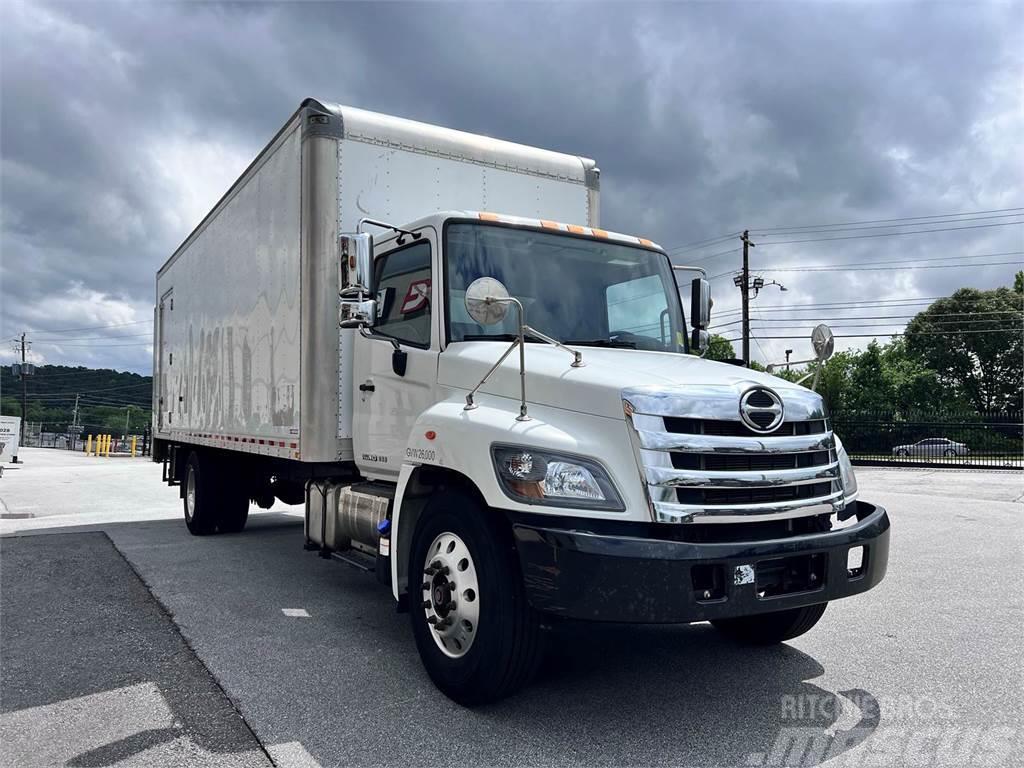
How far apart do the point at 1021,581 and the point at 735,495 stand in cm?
498

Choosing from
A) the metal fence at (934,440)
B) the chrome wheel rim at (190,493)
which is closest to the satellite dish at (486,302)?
the chrome wheel rim at (190,493)

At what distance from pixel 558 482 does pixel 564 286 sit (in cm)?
178

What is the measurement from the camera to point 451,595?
4051 mm

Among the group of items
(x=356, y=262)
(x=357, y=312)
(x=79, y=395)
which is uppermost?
(x=79, y=395)

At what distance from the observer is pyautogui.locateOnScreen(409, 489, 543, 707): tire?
3.73 m

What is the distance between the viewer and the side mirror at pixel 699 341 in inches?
228

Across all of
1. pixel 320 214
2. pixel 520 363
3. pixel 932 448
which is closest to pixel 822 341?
pixel 520 363

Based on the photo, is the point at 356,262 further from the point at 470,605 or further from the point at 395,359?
the point at 470,605

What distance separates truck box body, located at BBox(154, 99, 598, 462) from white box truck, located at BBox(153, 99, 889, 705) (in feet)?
0.07

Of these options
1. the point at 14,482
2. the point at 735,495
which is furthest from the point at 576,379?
the point at 14,482

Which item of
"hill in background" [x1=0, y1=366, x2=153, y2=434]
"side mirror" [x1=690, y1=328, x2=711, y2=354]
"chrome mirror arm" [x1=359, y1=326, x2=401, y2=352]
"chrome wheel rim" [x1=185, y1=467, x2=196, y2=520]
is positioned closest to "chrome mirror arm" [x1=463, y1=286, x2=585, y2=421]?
"chrome mirror arm" [x1=359, y1=326, x2=401, y2=352]

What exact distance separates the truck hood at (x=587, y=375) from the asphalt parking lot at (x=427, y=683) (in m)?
1.52

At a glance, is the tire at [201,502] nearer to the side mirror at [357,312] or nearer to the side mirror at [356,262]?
the side mirror at [357,312]

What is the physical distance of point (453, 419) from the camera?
416cm
